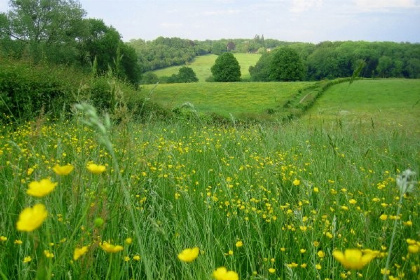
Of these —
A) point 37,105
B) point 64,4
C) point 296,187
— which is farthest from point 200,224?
point 64,4

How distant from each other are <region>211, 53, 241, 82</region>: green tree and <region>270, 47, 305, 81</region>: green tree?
7.15m

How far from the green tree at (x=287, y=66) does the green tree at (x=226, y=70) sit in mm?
7154

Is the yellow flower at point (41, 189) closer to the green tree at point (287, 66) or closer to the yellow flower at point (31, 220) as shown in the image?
the yellow flower at point (31, 220)

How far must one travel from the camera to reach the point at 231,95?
38.8 m

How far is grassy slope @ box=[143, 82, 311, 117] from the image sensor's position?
33.8m

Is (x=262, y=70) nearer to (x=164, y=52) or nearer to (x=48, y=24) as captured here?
(x=164, y=52)

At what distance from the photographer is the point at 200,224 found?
91.3 inches

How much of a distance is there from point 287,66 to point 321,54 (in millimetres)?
10046

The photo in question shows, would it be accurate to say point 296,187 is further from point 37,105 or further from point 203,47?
point 203,47

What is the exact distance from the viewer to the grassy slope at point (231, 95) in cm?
3375

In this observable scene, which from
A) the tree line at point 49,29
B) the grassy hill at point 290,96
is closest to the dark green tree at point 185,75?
the grassy hill at point 290,96

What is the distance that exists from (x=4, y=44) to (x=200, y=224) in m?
29.2

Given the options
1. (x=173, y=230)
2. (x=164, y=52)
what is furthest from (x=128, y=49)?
(x=173, y=230)

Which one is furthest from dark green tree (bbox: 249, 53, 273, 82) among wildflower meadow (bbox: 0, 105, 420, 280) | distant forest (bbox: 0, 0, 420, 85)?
wildflower meadow (bbox: 0, 105, 420, 280)
